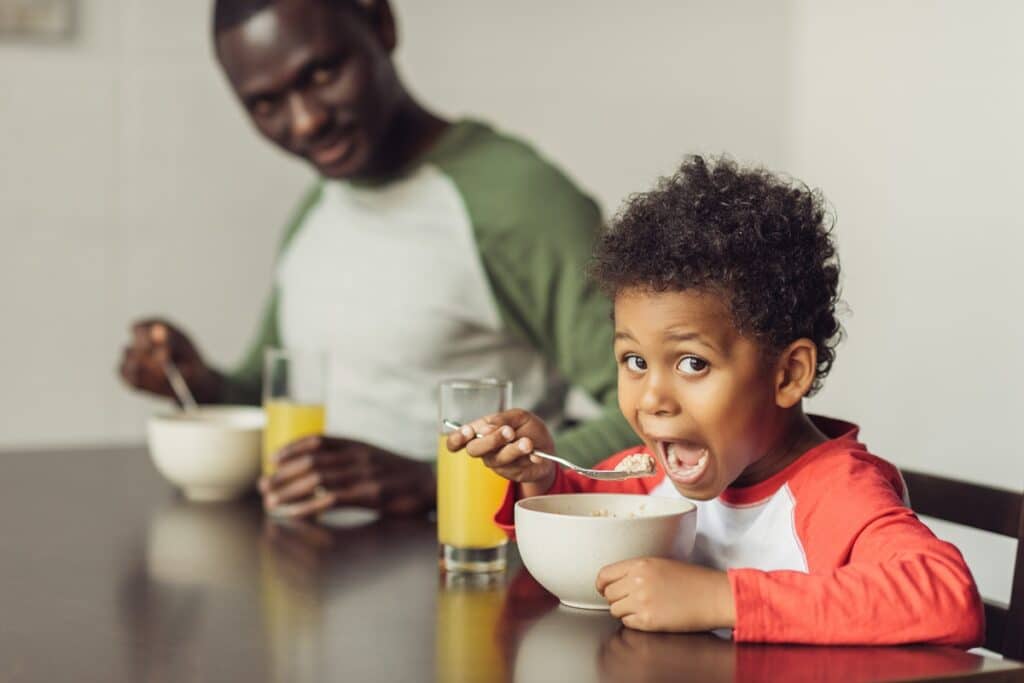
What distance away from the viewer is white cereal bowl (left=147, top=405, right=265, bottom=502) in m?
1.46

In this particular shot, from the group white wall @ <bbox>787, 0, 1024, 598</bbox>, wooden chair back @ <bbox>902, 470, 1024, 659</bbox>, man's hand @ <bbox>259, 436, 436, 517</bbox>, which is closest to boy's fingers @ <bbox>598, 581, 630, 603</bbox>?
wooden chair back @ <bbox>902, 470, 1024, 659</bbox>

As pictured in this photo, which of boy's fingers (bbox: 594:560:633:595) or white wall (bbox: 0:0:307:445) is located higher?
white wall (bbox: 0:0:307:445)

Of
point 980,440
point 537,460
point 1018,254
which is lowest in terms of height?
point 980,440

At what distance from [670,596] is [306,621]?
260 mm

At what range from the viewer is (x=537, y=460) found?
1.05 m

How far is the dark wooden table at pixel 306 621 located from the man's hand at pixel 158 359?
1.29 ft

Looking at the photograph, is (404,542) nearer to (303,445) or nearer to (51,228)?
(303,445)

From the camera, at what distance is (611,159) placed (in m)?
3.16

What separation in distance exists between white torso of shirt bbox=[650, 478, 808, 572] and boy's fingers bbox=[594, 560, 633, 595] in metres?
0.13

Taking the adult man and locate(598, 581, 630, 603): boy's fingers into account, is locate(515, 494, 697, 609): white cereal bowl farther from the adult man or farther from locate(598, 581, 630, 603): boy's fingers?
the adult man

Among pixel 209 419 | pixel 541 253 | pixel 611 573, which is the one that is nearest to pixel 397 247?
pixel 541 253

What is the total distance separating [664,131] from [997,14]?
977 mm

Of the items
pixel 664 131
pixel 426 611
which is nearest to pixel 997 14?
pixel 664 131

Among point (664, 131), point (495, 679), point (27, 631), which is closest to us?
point (495, 679)
